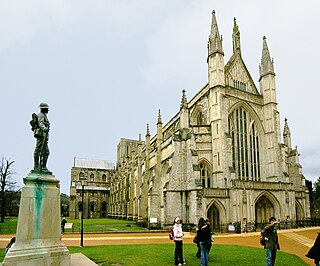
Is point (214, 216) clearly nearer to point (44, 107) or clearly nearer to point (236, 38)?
point (236, 38)

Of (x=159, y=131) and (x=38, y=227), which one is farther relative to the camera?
(x=159, y=131)

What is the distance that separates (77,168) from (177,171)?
59.0 metres

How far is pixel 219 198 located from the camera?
96.6 feet

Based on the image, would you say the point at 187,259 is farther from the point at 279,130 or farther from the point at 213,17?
the point at 213,17

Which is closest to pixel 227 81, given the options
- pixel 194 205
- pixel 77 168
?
pixel 194 205

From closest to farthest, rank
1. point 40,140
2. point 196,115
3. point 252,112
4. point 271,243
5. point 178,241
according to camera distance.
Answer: point 271,243
point 40,140
point 178,241
point 252,112
point 196,115

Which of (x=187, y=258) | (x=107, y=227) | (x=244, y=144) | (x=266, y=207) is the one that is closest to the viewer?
(x=187, y=258)

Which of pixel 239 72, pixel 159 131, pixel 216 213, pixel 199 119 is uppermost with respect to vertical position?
pixel 239 72

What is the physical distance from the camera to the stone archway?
3238 centimetres

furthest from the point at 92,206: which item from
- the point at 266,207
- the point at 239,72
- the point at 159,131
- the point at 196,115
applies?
the point at 239,72

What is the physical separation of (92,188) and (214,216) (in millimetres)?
53478

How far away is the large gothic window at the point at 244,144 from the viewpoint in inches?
1366

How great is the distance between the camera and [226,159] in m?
31.5

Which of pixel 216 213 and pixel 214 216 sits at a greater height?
pixel 216 213
